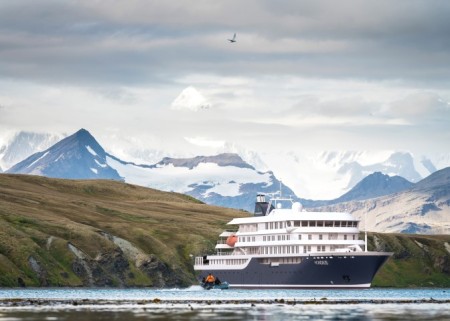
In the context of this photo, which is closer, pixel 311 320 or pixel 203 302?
pixel 311 320

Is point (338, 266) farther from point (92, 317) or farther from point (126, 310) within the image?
point (92, 317)

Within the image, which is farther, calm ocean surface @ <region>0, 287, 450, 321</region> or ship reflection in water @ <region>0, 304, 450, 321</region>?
calm ocean surface @ <region>0, 287, 450, 321</region>

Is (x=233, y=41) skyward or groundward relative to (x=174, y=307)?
skyward

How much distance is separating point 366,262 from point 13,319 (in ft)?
350

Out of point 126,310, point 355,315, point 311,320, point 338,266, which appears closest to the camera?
point 311,320

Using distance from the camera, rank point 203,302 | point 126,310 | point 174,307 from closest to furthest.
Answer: point 126,310 → point 174,307 → point 203,302

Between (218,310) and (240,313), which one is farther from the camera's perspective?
(218,310)

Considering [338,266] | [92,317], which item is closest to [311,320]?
[92,317]

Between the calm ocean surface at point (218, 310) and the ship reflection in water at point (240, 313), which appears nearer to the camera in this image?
the ship reflection in water at point (240, 313)

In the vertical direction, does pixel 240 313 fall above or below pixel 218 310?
below

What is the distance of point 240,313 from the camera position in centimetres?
11638

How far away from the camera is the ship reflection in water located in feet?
348

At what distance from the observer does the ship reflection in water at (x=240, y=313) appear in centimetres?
10606

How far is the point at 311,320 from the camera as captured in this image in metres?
102
